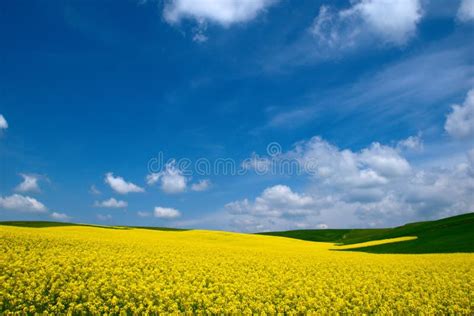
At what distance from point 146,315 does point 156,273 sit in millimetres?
5745

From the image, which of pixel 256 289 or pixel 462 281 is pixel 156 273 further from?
pixel 462 281

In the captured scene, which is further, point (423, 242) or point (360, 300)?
point (423, 242)

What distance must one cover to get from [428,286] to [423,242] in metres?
32.3

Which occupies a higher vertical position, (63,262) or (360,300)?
(63,262)

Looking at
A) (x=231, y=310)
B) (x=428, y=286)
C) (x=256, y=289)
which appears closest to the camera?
(x=231, y=310)

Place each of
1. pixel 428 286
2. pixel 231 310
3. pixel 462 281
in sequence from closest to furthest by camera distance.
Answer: pixel 231 310
pixel 428 286
pixel 462 281

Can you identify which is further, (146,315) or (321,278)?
(321,278)

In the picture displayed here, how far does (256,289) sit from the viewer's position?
1378 cm

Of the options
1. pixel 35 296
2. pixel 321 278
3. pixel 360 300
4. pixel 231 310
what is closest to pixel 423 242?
pixel 321 278

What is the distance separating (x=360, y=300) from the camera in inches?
494

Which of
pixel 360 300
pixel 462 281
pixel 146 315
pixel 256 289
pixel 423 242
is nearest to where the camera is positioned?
pixel 146 315

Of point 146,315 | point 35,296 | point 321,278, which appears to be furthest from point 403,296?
point 35,296

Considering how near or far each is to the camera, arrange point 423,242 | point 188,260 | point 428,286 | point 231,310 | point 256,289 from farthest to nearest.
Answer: point 423,242 < point 188,260 < point 428,286 < point 256,289 < point 231,310

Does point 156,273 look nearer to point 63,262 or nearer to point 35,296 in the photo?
point 63,262
